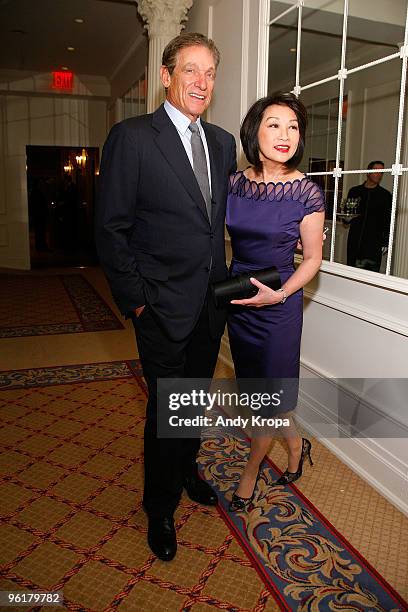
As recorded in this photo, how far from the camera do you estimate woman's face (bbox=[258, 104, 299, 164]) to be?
6.33 ft

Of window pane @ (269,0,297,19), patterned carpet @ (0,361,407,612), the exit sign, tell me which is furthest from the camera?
the exit sign

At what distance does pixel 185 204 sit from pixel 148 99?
343cm

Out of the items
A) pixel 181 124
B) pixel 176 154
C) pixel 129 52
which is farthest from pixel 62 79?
pixel 176 154

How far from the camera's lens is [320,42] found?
2799 mm

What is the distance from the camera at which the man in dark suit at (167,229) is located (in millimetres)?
1787

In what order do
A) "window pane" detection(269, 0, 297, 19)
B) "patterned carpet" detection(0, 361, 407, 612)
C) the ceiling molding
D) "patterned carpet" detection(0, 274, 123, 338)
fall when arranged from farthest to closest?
the ceiling molding, "patterned carpet" detection(0, 274, 123, 338), "window pane" detection(269, 0, 297, 19), "patterned carpet" detection(0, 361, 407, 612)

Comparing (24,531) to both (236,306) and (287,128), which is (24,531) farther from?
A: (287,128)

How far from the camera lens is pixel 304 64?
294 cm

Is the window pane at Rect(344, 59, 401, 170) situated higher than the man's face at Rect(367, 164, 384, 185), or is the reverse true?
the window pane at Rect(344, 59, 401, 170)

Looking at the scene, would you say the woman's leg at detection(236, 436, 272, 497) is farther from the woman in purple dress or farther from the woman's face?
the woman's face

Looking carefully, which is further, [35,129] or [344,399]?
[35,129]

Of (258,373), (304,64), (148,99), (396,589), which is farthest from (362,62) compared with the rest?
(148,99)

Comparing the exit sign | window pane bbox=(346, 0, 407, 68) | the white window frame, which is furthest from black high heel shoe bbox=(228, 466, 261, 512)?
the exit sign

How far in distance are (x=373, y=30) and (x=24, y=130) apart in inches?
322
